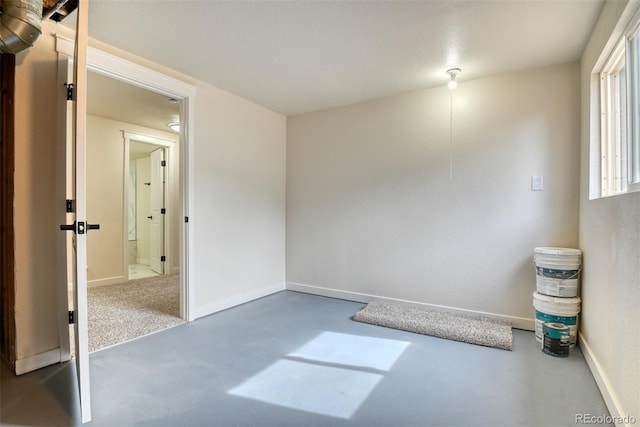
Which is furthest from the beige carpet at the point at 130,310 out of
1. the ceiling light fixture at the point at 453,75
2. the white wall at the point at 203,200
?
the ceiling light fixture at the point at 453,75

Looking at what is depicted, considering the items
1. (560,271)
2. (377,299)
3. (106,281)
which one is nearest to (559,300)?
(560,271)

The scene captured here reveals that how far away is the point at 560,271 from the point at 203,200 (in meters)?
3.16

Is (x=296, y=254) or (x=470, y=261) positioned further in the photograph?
(x=296, y=254)

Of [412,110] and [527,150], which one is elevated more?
[412,110]

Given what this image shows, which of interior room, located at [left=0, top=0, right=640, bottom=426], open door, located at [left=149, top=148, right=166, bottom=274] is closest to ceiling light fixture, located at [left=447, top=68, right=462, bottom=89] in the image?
interior room, located at [left=0, top=0, right=640, bottom=426]

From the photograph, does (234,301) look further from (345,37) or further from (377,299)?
(345,37)

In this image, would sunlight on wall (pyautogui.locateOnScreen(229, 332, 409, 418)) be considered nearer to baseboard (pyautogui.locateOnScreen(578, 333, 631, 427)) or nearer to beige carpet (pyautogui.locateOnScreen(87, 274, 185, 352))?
baseboard (pyautogui.locateOnScreen(578, 333, 631, 427))

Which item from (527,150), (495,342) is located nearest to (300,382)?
(495,342)

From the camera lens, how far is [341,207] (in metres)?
3.84

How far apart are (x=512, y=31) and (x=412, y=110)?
1.23m

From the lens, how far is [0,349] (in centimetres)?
221

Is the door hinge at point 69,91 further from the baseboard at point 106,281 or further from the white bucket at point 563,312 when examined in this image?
the white bucket at point 563,312

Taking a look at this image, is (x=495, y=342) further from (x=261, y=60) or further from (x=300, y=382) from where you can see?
(x=261, y=60)

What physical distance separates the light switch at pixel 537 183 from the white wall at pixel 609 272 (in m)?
0.29
